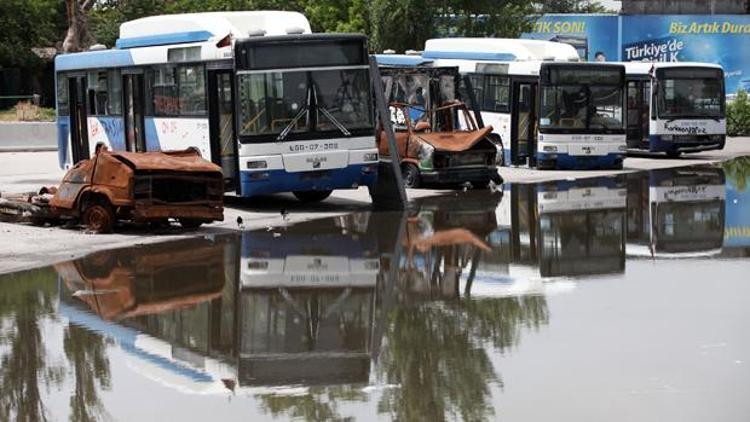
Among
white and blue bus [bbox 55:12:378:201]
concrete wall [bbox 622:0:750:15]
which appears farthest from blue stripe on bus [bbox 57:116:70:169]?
concrete wall [bbox 622:0:750:15]

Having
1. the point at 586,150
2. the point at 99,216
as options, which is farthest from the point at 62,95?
the point at 586,150

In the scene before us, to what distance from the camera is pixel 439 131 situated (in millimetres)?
28734

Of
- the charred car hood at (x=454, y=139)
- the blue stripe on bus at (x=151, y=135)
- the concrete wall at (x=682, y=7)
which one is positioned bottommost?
the charred car hood at (x=454, y=139)

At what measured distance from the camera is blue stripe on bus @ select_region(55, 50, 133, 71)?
1007 inches

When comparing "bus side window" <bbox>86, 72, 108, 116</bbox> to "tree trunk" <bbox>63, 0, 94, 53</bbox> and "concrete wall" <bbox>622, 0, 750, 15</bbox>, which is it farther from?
"concrete wall" <bbox>622, 0, 750, 15</bbox>

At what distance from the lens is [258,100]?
851 inches

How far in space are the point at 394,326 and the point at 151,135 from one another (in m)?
13.6

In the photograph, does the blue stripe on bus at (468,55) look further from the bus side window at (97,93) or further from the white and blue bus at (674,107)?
the bus side window at (97,93)

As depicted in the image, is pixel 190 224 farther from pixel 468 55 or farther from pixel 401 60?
pixel 468 55

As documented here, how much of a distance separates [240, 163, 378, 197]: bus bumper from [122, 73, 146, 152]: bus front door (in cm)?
393

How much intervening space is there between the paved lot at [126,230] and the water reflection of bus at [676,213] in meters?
2.45

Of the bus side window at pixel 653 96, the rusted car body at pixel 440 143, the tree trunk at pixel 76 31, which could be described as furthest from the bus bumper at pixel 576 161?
the tree trunk at pixel 76 31

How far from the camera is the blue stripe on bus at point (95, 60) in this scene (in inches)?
1007

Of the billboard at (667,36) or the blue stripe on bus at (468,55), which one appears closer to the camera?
the blue stripe on bus at (468,55)
